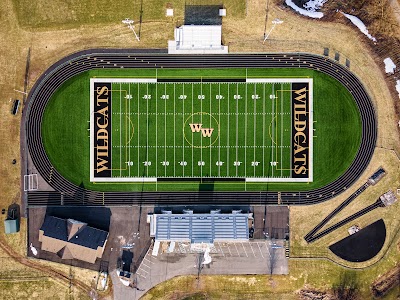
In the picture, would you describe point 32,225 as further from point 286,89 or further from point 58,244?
point 286,89

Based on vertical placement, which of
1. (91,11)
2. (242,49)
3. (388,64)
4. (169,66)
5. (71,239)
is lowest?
(71,239)

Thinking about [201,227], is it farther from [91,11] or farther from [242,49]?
[91,11]

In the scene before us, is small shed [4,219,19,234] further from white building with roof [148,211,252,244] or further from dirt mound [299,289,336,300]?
dirt mound [299,289,336,300]

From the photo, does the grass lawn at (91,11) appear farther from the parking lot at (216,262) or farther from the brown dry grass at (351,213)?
the parking lot at (216,262)

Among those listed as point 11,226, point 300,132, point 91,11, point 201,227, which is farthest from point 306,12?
point 11,226

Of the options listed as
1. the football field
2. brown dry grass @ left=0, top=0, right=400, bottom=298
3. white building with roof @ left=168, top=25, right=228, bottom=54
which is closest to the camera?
white building with roof @ left=168, top=25, right=228, bottom=54

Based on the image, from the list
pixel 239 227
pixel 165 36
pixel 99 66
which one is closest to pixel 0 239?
pixel 99 66

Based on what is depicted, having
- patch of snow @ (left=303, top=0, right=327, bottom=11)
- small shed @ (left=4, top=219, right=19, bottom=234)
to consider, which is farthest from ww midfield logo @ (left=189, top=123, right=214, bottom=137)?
small shed @ (left=4, top=219, right=19, bottom=234)
